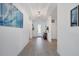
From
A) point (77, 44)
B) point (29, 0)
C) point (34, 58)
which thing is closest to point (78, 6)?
point (77, 44)

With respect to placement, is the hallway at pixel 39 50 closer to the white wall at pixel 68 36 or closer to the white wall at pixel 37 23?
the white wall at pixel 68 36

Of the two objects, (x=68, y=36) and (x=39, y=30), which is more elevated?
(x=68, y=36)

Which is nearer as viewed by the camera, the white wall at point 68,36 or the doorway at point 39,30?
the white wall at point 68,36

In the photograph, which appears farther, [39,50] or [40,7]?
[40,7]

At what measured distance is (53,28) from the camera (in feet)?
45.1

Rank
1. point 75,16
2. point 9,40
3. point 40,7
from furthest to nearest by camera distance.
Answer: point 40,7 < point 9,40 < point 75,16

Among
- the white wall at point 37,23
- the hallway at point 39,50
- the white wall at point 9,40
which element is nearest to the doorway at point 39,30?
the white wall at point 37,23

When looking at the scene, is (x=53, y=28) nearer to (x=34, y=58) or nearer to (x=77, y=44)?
(x=77, y=44)

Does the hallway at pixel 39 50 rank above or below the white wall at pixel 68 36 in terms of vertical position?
below

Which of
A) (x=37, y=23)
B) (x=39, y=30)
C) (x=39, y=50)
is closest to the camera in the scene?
(x=39, y=50)

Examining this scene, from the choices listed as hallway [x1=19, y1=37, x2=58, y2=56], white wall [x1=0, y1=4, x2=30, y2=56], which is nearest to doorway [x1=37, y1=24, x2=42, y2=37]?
hallway [x1=19, y1=37, x2=58, y2=56]

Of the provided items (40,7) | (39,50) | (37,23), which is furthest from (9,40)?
(37,23)

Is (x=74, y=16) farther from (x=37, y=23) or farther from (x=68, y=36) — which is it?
(x=37, y=23)

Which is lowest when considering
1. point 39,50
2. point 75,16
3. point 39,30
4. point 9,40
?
point 39,50
